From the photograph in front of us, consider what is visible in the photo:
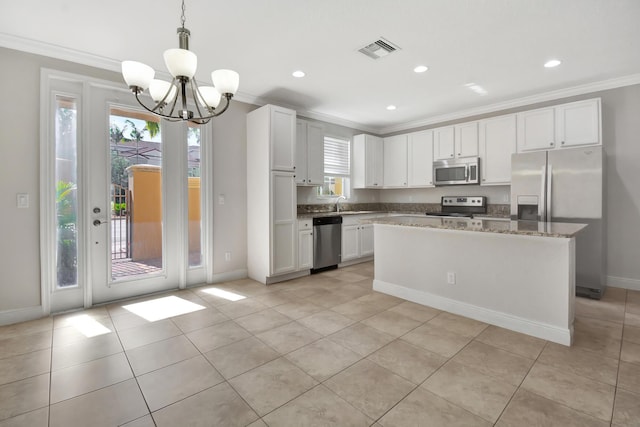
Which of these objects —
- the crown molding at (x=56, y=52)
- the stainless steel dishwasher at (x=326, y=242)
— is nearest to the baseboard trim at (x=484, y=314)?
the stainless steel dishwasher at (x=326, y=242)

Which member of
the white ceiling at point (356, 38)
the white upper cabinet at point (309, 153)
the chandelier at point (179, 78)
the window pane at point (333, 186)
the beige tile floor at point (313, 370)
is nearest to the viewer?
Result: the beige tile floor at point (313, 370)

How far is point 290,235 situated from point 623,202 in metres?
4.30

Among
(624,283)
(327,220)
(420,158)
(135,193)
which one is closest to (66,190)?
(135,193)

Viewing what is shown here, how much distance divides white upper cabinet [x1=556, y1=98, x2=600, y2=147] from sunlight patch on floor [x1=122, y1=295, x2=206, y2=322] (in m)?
5.00

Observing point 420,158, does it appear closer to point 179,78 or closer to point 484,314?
point 484,314

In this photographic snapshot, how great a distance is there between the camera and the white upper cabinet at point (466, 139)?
4783mm

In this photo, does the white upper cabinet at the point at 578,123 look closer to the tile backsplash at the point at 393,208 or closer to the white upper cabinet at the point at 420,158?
the tile backsplash at the point at 393,208

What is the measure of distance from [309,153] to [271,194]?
48.3 inches

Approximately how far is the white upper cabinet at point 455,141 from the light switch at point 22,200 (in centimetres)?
547

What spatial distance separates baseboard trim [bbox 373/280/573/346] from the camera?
243 cm

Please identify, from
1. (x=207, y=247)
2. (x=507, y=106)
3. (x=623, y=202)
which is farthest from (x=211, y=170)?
(x=623, y=202)

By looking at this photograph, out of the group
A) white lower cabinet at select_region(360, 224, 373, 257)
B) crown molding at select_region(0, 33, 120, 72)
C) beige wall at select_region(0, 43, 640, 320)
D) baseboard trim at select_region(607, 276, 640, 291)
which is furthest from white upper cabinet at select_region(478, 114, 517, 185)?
crown molding at select_region(0, 33, 120, 72)

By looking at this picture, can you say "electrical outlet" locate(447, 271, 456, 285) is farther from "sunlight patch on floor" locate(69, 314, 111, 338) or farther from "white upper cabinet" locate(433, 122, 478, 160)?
"sunlight patch on floor" locate(69, 314, 111, 338)

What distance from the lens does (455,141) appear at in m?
5.02
